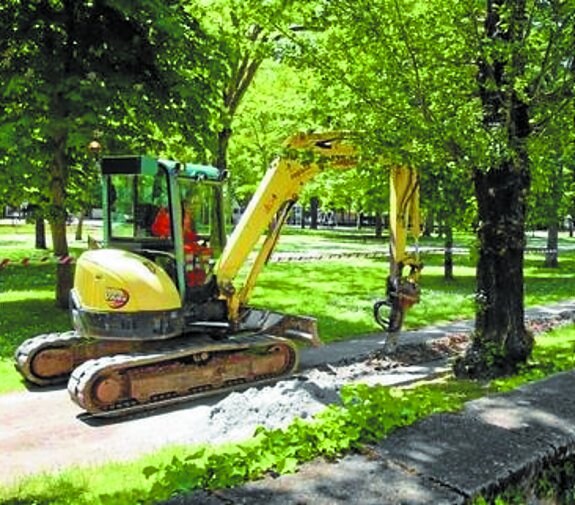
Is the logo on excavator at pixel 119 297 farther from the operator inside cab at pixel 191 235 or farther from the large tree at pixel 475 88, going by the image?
the large tree at pixel 475 88

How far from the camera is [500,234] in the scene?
29.7 feet

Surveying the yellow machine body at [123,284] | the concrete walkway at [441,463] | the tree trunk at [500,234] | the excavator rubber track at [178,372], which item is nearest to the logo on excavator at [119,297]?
the yellow machine body at [123,284]

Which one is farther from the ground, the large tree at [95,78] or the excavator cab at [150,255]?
the large tree at [95,78]

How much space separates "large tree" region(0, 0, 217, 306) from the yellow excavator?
11.5 feet

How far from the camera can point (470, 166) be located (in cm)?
837

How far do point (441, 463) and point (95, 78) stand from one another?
1216 cm

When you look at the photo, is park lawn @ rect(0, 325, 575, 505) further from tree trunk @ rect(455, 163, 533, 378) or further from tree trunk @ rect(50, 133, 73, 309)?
tree trunk @ rect(50, 133, 73, 309)

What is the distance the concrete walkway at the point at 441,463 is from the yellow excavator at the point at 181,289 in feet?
18.3

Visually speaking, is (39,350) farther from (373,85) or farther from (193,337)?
(373,85)

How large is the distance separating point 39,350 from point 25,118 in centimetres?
515

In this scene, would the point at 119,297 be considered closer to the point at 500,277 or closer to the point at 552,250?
the point at 500,277

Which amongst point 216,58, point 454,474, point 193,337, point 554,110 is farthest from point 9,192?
point 454,474

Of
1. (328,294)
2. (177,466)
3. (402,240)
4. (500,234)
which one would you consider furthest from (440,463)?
(328,294)

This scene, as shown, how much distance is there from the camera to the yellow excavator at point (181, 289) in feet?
32.5
